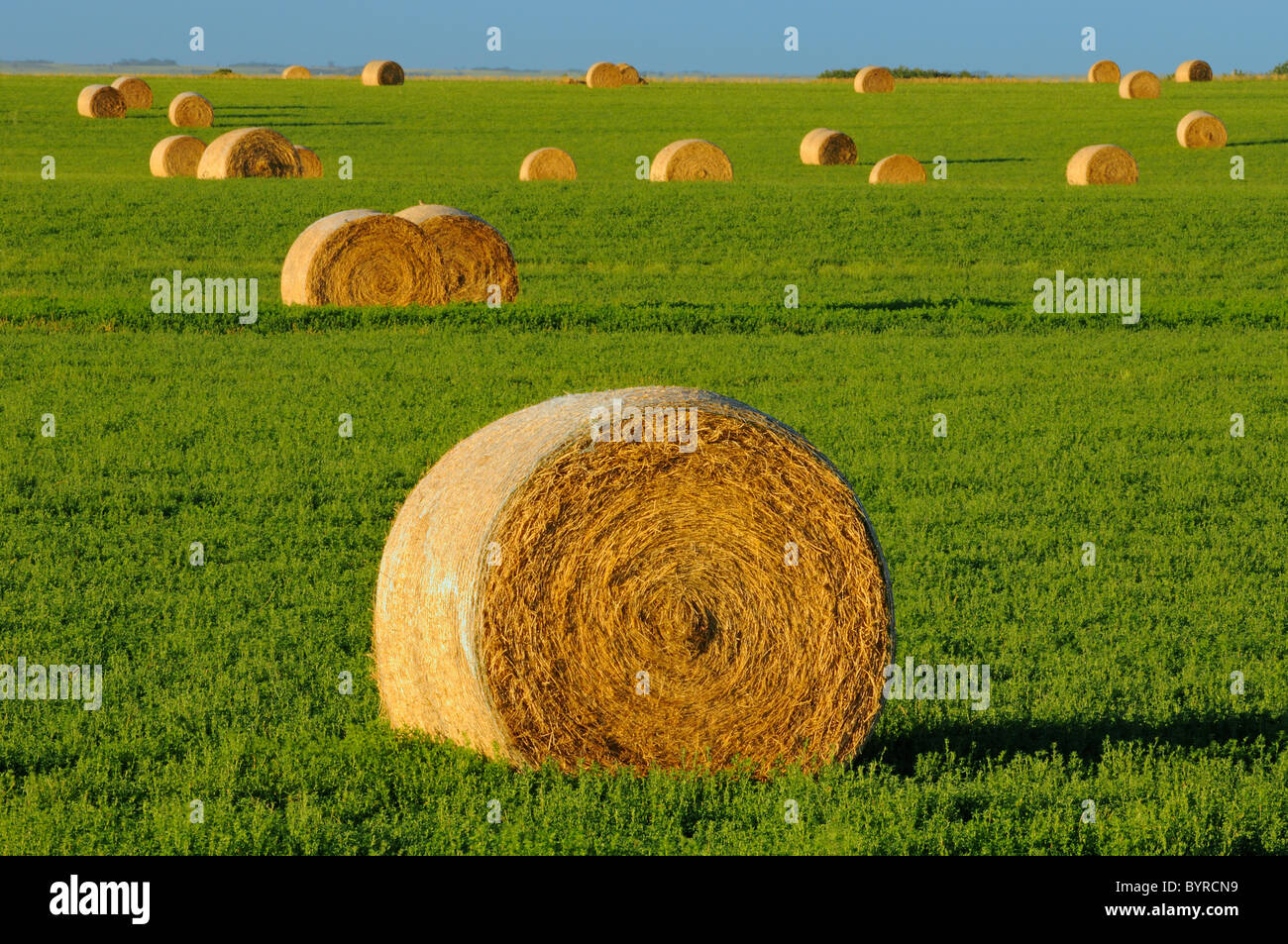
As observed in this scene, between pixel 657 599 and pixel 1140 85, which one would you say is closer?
pixel 657 599

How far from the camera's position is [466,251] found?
2423 cm

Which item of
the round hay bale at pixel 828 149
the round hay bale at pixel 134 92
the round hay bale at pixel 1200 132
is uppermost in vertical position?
the round hay bale at pixel 134 92

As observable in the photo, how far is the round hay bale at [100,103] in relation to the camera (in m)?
56.2

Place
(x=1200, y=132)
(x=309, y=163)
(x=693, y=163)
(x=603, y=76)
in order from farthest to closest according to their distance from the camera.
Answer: (x=603, y=76) → (x=1200, y=132) → (x=693, y=163) → (x=309, y=163)

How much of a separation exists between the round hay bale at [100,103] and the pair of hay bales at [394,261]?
36.7 metres

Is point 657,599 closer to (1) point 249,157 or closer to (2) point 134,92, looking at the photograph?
(1) point 249,157

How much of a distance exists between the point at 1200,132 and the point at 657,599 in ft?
165

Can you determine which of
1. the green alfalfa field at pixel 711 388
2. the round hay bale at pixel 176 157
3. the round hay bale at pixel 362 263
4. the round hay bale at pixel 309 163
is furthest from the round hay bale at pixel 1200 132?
the round hay bale at pixel 362 263

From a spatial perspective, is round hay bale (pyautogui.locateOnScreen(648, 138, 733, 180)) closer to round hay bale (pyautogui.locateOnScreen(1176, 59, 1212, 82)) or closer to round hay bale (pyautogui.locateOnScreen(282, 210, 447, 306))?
round hay bale (pyautogui.locateOnScreen(282, 210, 447, 306))

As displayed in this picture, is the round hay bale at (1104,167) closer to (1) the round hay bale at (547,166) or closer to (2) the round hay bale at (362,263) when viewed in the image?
(1) the round hay bale at (547,166)

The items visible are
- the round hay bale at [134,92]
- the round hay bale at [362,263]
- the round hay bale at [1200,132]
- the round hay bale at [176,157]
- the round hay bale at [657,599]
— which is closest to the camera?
the round hay bale at [657,599]

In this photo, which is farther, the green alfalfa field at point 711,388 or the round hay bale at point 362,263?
the round hay bale at point 362,263

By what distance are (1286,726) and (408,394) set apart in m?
11.3

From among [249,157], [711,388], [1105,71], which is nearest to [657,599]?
[711,388]
